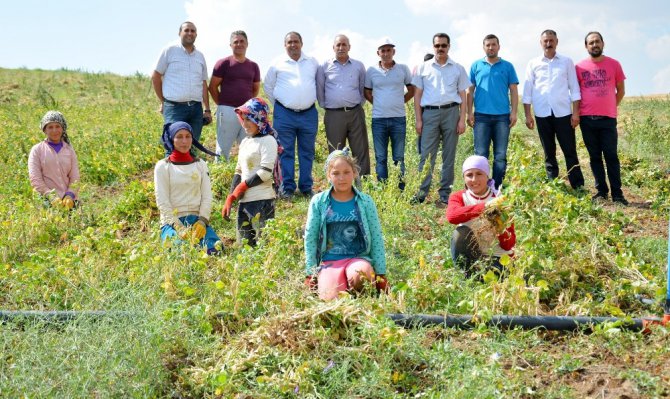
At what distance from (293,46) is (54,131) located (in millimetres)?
2765

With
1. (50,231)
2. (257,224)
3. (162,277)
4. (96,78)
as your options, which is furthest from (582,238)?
(96,78)

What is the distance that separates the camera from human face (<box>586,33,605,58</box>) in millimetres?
7496

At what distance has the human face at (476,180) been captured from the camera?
4582mm

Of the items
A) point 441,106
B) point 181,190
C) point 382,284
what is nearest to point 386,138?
point 441,106

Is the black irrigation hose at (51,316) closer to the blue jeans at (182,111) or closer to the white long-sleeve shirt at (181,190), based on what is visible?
the white long-sleeve shirt at (181,190)

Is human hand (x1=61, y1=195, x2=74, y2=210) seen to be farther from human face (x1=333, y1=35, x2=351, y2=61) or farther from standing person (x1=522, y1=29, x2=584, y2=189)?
standing person (x1=522, y1=29, x2=584, y2=189)

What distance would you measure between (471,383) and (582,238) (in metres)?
2.04

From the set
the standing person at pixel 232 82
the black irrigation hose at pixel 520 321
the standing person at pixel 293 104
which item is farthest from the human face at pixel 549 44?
the black irrigation hose at pixel 520 321

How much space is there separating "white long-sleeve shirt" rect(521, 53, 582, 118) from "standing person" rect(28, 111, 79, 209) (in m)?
5.33

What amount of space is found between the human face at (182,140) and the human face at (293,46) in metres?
2.24

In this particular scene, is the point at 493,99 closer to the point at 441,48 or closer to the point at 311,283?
the point at 441,48

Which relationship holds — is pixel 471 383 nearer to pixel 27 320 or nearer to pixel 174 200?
pixel 27 320

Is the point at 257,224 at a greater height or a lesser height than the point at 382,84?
Result: lesser

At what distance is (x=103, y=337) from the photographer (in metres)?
3.32
